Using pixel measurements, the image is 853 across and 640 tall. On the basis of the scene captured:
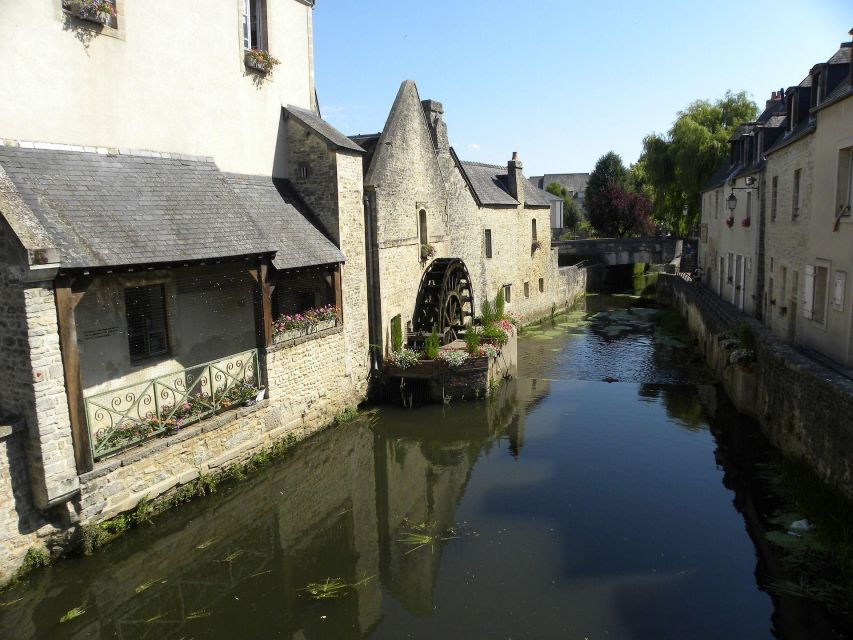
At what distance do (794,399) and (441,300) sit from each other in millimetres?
8490

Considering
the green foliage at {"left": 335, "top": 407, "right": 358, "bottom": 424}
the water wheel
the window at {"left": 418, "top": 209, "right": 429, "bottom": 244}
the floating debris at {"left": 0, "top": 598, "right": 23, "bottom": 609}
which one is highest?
the window at {"left": 418, "top": 209, "right": 429, "bottom": 244}

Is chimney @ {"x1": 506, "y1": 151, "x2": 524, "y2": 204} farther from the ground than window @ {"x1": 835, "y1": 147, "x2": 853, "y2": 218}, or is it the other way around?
chimney @ {"x1": 506, "y1": 151, "x2": 524, "y2": 204}

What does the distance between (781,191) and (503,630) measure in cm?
1172

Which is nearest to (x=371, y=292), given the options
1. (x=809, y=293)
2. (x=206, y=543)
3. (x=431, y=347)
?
(x=431, y=347)

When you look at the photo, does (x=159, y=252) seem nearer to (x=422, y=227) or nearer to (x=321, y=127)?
(x=321, y=127)

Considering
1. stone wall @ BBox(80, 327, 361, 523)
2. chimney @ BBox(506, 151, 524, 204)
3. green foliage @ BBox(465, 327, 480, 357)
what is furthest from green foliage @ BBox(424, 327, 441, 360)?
chimney @ BBox(506, 151, 524, 204)

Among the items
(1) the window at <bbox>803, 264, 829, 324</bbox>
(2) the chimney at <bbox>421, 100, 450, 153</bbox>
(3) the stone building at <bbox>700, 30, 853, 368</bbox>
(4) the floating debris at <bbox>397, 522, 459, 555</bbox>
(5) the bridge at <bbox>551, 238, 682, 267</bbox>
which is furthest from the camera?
(5) the bridge at <bbox>551, 238, 682, 267</bbox>

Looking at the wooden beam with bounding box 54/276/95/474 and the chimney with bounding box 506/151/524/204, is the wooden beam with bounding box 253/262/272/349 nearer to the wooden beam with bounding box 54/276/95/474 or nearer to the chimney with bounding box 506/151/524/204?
the wooden beam with bounding box 54/276/95/474

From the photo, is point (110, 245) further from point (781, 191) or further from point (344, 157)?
point (781, 191)

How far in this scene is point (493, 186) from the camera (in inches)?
912

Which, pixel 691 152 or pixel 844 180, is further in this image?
pixel 691 152

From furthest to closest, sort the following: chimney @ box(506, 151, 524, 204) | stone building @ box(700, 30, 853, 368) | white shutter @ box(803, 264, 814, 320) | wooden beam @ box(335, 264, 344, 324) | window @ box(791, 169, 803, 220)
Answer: chimney @ box(506, 151, 524, 204) < wooden beam @ box(335, 264, 344, 324) < window @ box(791, 169, 803, 220) < white shutter @ box(803, 264, 814, 320) < stone building @ box(700, 30, 853, 368)

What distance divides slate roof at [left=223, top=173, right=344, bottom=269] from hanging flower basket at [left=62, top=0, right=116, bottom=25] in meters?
3.07

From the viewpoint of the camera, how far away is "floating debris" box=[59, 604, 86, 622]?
653cm
